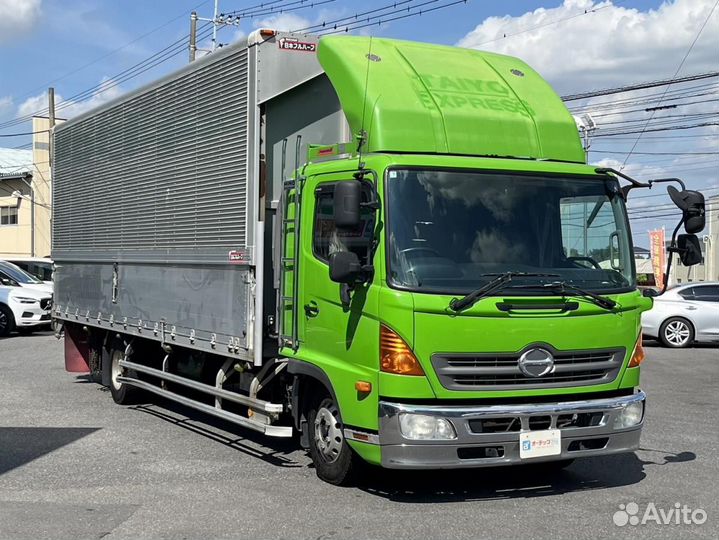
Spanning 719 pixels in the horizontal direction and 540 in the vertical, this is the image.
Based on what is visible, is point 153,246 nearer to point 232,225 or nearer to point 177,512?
point 232,225

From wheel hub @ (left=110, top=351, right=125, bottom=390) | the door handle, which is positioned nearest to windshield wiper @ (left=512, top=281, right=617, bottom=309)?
the door handle

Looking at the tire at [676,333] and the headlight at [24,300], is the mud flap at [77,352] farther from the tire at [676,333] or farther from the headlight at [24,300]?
the tire at [676,333]

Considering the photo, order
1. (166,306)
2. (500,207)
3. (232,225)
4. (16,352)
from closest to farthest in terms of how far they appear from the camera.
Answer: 1. (500,207)
2. (232,225)
3. (166,306)
4. (16,352)

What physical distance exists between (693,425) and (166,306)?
5925 millimetres

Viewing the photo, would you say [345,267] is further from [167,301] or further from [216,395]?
[167,301]

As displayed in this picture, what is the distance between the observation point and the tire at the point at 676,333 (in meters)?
20.0

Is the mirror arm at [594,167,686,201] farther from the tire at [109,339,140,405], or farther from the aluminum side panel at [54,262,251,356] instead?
the tire at [109,339,140,405]

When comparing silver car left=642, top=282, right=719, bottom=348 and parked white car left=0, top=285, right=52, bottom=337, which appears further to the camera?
parked white car left=0, top=285, right=52, bottom=337

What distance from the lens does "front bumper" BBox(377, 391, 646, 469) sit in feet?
20.4

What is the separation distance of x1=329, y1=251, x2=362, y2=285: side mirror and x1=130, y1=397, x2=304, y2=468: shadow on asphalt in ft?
7.43

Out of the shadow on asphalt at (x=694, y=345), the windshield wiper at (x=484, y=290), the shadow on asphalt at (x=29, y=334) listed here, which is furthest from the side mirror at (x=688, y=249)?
the shadow on asphalt at (x=29, y=334)

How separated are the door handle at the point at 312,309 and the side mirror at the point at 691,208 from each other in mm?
2908

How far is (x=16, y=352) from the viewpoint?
59.5 feet

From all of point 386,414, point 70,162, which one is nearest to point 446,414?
point 386,414
